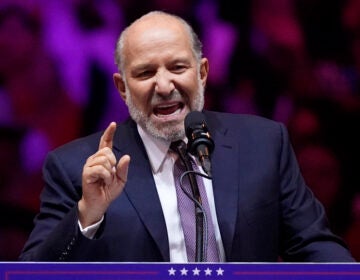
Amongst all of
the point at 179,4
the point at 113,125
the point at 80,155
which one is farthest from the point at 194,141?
the point at 179,4

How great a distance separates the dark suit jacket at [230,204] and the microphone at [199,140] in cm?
29

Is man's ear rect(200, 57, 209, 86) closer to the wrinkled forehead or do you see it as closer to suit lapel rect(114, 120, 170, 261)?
the wrinkled forehead

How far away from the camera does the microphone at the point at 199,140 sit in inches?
59.5

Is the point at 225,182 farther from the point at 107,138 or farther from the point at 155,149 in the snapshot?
the point at 107,138

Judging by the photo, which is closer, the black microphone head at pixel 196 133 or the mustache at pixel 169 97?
the black microphone head at pixel 196 133

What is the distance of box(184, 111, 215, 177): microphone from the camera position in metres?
1.51

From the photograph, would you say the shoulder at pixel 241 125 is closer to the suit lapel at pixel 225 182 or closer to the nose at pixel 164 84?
the suit lapel at pixel 225 182

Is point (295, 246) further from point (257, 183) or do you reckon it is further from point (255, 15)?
point (255, 15)

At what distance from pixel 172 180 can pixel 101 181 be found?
36cm
